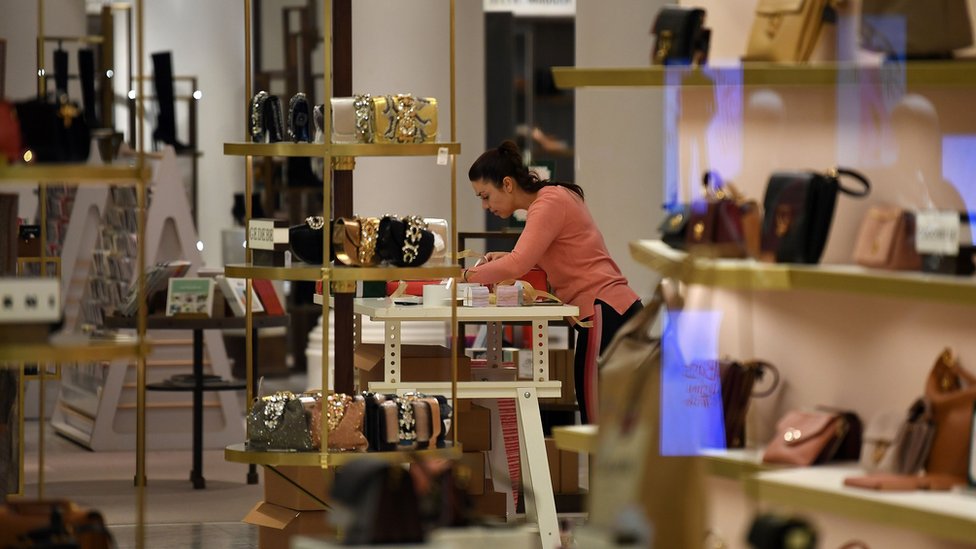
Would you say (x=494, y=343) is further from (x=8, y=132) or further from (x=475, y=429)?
(x=8, y=132)

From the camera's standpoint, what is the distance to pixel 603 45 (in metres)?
9.21

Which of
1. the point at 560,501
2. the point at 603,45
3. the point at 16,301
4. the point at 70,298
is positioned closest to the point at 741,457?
the point at 16,301

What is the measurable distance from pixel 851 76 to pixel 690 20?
0.42 m

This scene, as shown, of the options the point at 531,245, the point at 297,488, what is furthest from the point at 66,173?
the point at 531,245

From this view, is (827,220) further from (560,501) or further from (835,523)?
(560,501)

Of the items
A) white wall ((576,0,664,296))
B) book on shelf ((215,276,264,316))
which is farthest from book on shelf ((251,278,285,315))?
white wall ((576,0,664,296))

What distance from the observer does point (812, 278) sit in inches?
149

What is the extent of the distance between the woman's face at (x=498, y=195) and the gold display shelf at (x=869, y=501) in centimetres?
284

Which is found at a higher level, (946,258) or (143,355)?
(946,258)

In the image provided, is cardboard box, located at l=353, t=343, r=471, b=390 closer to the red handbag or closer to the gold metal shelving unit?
the gold metal shelving unit

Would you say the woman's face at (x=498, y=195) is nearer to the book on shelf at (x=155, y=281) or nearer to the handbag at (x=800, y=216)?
the book on shelf at (x=155, y=281)

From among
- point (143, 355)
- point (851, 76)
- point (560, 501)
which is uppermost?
point (851, 76)

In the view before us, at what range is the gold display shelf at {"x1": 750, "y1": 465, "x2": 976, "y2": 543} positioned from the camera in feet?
11.4

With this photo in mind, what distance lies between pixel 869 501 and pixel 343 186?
2658mm
